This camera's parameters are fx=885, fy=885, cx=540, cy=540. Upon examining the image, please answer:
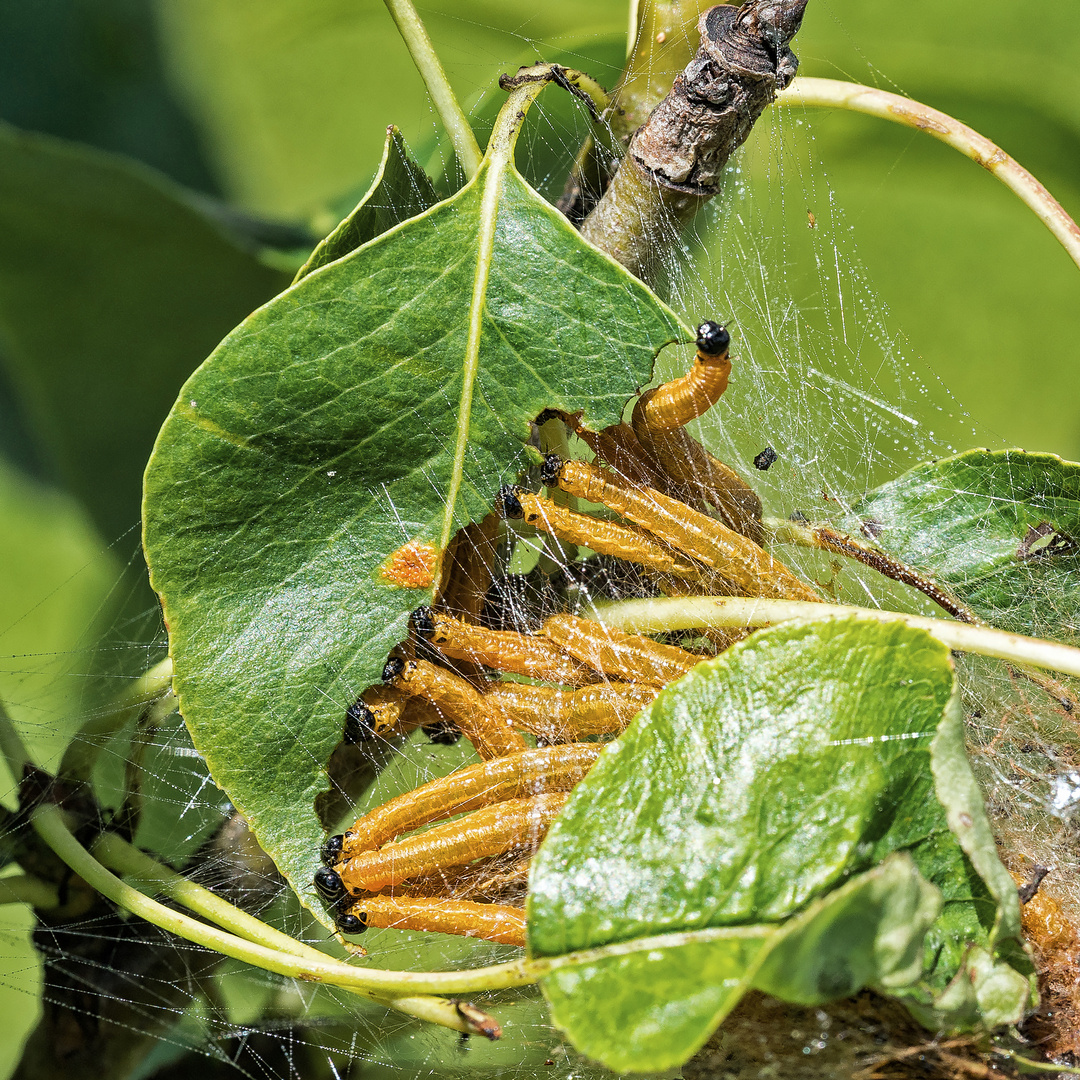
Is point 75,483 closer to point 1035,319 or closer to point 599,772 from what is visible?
point 599,772

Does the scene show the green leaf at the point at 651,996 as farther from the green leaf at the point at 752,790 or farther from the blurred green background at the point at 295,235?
the blurred green background at the point at 295,235

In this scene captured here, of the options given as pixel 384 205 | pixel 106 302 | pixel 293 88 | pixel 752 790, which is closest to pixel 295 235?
pixel 106 302

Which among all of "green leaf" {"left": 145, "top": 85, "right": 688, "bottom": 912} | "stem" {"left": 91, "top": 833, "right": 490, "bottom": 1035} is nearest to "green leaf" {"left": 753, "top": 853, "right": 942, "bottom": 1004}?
"stem" {"left": 91, "top": 833, "right": 490, "bottom": 1035}

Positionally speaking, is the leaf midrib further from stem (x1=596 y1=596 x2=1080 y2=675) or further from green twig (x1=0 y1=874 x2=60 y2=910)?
green twig (x1=0 y1=874 x2=60 y2=910)

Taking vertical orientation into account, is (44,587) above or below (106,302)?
below

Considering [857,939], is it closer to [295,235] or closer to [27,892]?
[27,892]

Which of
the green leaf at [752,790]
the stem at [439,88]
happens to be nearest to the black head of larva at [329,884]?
the green leaf at [752,790]
